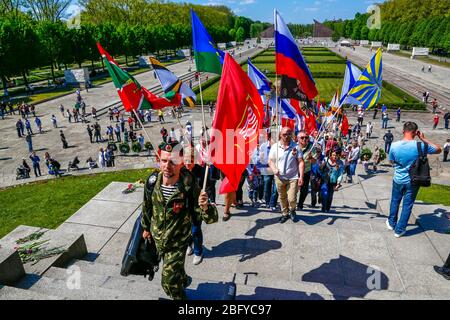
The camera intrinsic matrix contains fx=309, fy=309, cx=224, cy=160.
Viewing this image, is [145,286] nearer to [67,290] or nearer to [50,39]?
[67,290]

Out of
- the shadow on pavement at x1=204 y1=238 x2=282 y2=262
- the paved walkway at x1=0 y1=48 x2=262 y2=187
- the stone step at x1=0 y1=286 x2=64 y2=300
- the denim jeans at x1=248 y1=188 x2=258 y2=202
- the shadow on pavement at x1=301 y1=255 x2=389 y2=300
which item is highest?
the stone step at x1=0 y1=286 x2=64 y2=300

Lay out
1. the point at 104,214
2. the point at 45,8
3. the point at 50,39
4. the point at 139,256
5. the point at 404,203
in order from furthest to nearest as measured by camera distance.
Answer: the point at 45,8 < the point at 50,39 < the point at 104,214 < the point at 404,203 < the point at 139,256

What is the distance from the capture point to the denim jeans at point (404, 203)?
547 cm

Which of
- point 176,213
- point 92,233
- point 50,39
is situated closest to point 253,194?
point 92,233

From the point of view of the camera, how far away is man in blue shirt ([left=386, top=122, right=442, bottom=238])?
526cm

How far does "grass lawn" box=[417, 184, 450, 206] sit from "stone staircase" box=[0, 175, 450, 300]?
3951 mm

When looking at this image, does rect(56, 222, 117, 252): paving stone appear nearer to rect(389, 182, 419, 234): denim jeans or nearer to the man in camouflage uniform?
the man in camouflage uniform

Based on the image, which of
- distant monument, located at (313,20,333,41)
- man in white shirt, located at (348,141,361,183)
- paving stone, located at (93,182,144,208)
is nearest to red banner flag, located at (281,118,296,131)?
man in white shirt, located at (348,141,361,183)

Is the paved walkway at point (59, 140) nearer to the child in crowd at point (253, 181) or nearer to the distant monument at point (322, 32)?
the child in crowd at point (253, 181)

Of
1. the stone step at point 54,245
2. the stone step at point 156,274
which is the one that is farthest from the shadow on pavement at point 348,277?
the stone step at point 54,245

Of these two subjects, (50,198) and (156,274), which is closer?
(156,274)

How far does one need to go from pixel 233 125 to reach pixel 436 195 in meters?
9.55

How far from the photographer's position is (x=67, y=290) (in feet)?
13.5

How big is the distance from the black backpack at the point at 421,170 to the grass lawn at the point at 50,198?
7720 millimetres
